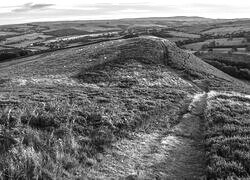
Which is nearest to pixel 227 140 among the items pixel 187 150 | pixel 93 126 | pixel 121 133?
pixel 187 150

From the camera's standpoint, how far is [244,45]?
91875 mm

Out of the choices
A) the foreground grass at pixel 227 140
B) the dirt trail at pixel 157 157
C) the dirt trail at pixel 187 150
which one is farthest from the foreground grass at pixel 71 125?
the foreground grass at pixel 227 140

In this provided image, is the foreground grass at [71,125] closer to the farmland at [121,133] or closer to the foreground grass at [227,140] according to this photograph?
the farmland at [121,133]

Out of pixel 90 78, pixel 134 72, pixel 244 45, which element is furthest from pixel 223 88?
pixel 244 45

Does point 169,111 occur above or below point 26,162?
below

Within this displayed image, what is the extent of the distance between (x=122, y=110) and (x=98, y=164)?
6.93 metres

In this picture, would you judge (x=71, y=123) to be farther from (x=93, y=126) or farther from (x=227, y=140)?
(x=227, y=140)

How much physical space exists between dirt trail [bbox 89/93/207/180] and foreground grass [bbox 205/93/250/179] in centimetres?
54

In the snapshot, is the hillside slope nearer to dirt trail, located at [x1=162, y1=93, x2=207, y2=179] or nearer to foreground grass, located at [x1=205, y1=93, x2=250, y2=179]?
dirt trail, located at [x1=162, y1=93, x2=207, y2=179]

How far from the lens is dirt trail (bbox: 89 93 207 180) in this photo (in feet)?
35.0

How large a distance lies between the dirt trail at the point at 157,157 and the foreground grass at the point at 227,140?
0.54 m

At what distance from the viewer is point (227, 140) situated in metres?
13.4

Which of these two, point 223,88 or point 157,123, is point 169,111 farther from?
point 223,88

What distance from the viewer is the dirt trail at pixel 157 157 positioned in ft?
35.0
